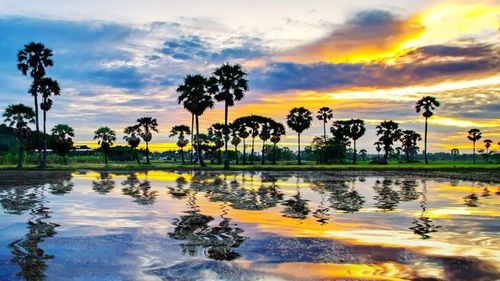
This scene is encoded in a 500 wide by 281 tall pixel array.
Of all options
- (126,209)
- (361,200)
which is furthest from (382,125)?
(126,209)

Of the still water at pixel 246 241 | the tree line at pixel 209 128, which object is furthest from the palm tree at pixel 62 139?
the still water at pixel 246 241

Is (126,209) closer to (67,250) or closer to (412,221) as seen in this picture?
(67,250)

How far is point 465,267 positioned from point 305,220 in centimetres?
775

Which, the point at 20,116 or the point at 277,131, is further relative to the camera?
the point at 277,131

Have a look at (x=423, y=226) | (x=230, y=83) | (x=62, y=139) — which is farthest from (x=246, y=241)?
(x=62, y=139)

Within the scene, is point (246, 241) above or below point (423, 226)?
above

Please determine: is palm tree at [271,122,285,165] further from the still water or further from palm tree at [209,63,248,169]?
the still water

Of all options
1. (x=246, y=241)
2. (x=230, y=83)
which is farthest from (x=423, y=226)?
(x=230, y=83)

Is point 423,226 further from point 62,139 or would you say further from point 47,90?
point 62,139

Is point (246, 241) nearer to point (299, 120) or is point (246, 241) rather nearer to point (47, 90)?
point (47, 90)

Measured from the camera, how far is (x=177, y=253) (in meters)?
11.1

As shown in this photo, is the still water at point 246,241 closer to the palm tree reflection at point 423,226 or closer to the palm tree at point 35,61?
the palm tree reflection at point 423,226

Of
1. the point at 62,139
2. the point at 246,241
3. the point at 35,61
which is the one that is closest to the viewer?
the point at 246,241

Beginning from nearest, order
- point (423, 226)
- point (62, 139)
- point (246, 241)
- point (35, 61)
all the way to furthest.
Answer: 1. point (246, 241)
2. point (423, 226)
3. point (35, 61)
4. point (62, 139)
